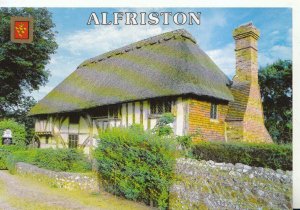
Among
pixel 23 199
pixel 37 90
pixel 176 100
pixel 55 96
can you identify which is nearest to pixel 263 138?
pixel 176 100

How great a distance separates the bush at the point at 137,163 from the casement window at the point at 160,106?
2409 mm

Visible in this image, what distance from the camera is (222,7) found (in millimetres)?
5922

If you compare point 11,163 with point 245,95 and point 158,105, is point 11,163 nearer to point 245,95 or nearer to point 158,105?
point 158,105

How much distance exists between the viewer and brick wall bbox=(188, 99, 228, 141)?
8.34 m

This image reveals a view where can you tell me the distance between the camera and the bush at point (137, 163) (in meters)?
5.59

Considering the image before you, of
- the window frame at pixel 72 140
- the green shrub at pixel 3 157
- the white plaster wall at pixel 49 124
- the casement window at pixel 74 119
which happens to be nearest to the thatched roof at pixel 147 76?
the white plaster wall at pixel 49 124

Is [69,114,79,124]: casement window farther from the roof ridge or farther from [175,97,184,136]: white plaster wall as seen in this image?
[175,97,184,136]: white plaster wall

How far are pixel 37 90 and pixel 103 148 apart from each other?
801 cm

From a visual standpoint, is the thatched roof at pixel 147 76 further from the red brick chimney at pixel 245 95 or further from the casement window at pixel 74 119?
the casement window at pixel 74 119

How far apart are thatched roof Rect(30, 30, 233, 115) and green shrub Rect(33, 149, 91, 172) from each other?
2.07 meters

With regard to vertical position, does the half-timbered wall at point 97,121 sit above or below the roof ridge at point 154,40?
below

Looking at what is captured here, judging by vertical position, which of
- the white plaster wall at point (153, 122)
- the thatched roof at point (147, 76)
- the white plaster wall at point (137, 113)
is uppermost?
the thatched roof at point (147, 76)

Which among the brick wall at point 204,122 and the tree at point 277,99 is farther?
the tree at point 277,99

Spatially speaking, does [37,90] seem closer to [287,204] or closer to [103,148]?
[103,148]
